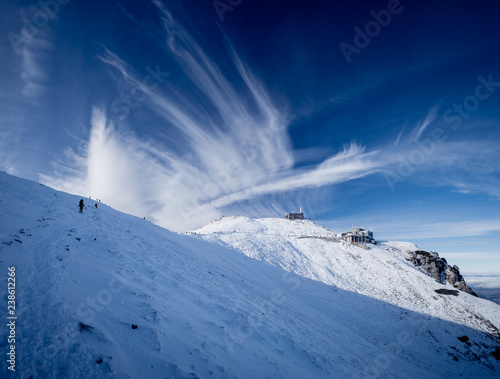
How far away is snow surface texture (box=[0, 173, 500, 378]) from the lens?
5.97 meters

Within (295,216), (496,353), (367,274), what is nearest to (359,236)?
(367,274)

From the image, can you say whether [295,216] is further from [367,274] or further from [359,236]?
[367,274]

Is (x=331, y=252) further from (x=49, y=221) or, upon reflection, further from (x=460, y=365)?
(x=49, y=221)

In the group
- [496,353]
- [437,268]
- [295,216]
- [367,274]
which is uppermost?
[295,216]

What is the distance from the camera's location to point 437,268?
49.1 meters

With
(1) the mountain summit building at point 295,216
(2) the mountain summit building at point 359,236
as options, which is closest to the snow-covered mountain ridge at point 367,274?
(2) the mountain summit building at point 359,236

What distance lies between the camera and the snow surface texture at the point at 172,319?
19.6 feet

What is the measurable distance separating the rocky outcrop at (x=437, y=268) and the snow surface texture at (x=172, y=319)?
64.4 feet

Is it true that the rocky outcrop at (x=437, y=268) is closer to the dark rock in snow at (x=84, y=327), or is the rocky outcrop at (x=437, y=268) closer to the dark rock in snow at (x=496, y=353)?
the dark rock in snow at (x=496, y=353)

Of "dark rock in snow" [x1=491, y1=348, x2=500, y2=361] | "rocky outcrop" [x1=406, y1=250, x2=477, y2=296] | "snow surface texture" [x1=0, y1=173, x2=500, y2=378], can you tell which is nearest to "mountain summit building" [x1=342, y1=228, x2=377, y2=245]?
"rocky outcrop" [x1=406, y1=250, x2=477, y2=296]

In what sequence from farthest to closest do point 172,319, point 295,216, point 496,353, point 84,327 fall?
point 295,216 < point 496,353 < point 172,319 < point 84,327

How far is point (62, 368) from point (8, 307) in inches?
120

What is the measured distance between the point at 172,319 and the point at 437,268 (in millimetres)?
66393

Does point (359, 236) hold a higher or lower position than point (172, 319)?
higher
